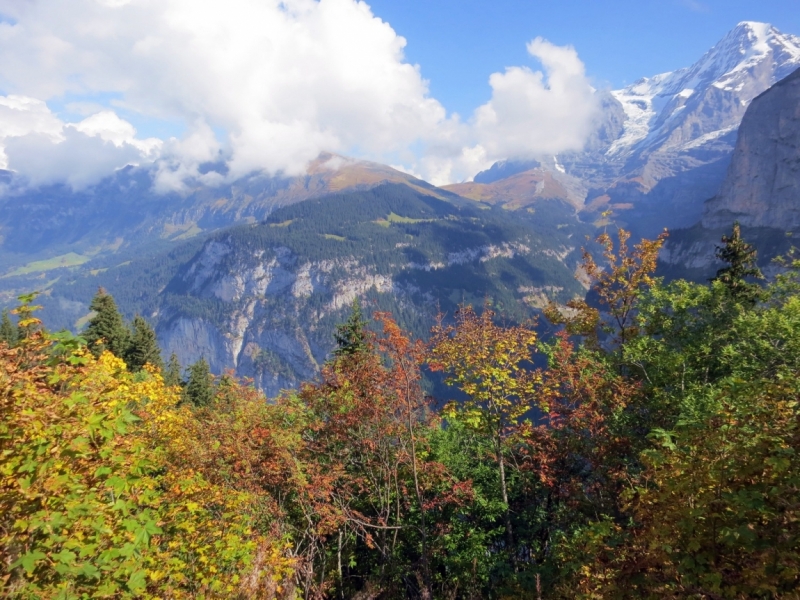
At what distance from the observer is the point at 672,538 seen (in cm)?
546

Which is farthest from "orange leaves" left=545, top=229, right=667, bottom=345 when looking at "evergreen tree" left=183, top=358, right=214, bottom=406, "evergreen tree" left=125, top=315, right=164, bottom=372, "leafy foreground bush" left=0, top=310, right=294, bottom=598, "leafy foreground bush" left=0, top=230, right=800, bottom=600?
"evergreen tree" left=183, top=358, right=214, bottom=406

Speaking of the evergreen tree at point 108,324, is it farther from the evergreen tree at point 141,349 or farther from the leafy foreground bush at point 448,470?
the leafy foreground bush at point 448,470

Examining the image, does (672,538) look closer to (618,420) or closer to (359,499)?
(618,420)

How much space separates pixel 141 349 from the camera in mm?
44625

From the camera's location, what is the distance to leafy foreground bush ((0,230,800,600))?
15.3 ft

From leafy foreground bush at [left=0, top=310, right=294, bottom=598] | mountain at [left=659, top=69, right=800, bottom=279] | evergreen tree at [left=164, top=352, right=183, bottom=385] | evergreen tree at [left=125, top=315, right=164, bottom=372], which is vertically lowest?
evergreen tree at [left=164, top=352, right=183, bottom=385]

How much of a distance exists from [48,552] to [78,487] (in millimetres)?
708

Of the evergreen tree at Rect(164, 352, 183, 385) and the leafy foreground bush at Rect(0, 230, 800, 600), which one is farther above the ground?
the leafy foreground bush at Rect(0, 230, 800, 600)

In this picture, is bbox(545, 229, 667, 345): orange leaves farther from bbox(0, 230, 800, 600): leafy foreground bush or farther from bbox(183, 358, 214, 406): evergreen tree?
bbox(183, 358, 214, 406): evergreen tree

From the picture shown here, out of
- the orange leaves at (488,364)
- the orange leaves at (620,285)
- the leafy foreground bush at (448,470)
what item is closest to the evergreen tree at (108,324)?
the leafy foreground bush at (448,470)

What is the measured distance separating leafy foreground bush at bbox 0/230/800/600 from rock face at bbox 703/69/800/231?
528 ft

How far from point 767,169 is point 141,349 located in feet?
624

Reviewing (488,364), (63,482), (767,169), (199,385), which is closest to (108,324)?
(199,385)

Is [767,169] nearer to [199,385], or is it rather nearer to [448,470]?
[199,385]
